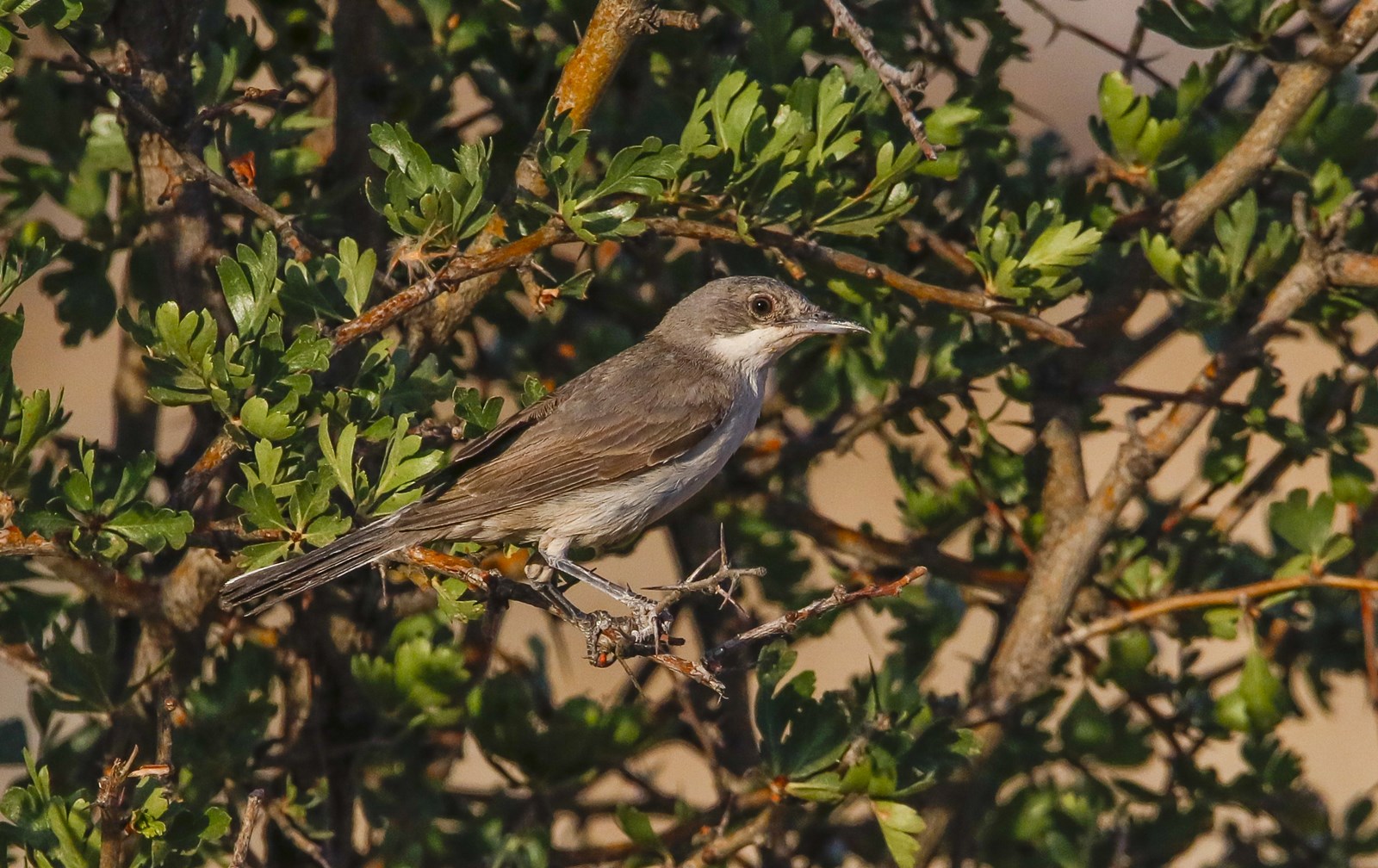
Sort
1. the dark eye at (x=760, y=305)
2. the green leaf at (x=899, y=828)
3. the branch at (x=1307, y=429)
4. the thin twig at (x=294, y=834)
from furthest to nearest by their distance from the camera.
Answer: the dark eye at (x=760, y=305)
the branch at (x=1307, y=429)
the thin twig at (x=294, y=834)
the green leaf at (x=899, y=828)

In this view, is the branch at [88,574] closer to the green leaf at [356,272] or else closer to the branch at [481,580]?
the branch at [481,580]

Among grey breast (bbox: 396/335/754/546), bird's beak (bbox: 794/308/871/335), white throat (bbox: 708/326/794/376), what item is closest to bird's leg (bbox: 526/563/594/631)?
grey breast (bbox: 396/335/754/546)

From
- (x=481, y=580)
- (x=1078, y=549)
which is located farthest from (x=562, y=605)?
(x=1078, y=549)

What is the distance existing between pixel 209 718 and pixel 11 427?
1025 millimetres

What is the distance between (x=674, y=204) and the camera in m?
3.60

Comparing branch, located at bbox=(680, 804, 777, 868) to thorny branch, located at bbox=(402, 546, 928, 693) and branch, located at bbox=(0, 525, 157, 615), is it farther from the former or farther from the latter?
branch, located at bbox=(0, 525, 157, 615)

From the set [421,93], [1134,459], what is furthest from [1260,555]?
[421,93]

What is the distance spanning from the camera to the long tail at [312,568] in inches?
141

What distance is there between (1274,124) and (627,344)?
2045 mm

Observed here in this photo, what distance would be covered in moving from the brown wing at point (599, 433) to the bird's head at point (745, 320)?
0.16m

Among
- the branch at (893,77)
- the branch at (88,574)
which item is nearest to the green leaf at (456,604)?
the branch at (88,574)

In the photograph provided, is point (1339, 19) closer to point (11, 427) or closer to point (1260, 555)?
point (1260, 555)

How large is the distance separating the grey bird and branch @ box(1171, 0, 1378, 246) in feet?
3.24

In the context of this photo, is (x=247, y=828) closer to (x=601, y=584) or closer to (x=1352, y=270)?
→ (x=601, y=584)
